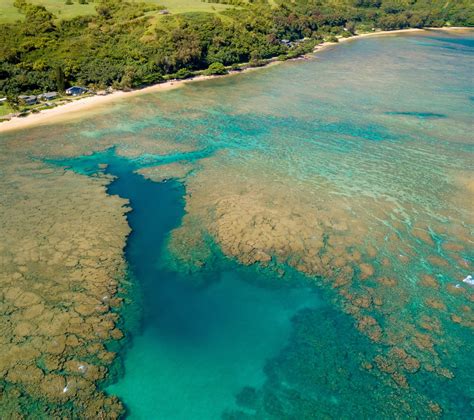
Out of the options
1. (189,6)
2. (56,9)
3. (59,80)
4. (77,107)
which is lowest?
(77,107)

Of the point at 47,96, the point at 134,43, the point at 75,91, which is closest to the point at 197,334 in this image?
the point at 47,96

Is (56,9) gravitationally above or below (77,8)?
above

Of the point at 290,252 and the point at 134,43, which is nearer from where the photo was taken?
the point at 290,252

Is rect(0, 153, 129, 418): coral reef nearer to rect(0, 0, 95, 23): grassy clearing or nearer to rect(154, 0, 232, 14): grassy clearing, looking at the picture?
rect(0, 0, 95, 23): grassy clearing

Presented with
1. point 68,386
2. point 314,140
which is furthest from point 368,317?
point 314,140

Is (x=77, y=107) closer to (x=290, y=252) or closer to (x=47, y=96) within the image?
(x=47, y=96)

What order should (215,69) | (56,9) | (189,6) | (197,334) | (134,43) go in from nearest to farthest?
1. (197,334)
2. (215,69)
3. (134,43)
4. (56,9)
5. (189,6)

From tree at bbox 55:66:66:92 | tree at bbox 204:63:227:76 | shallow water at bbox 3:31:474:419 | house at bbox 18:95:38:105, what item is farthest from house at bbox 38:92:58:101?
tree at bbox 204:63:227:76
